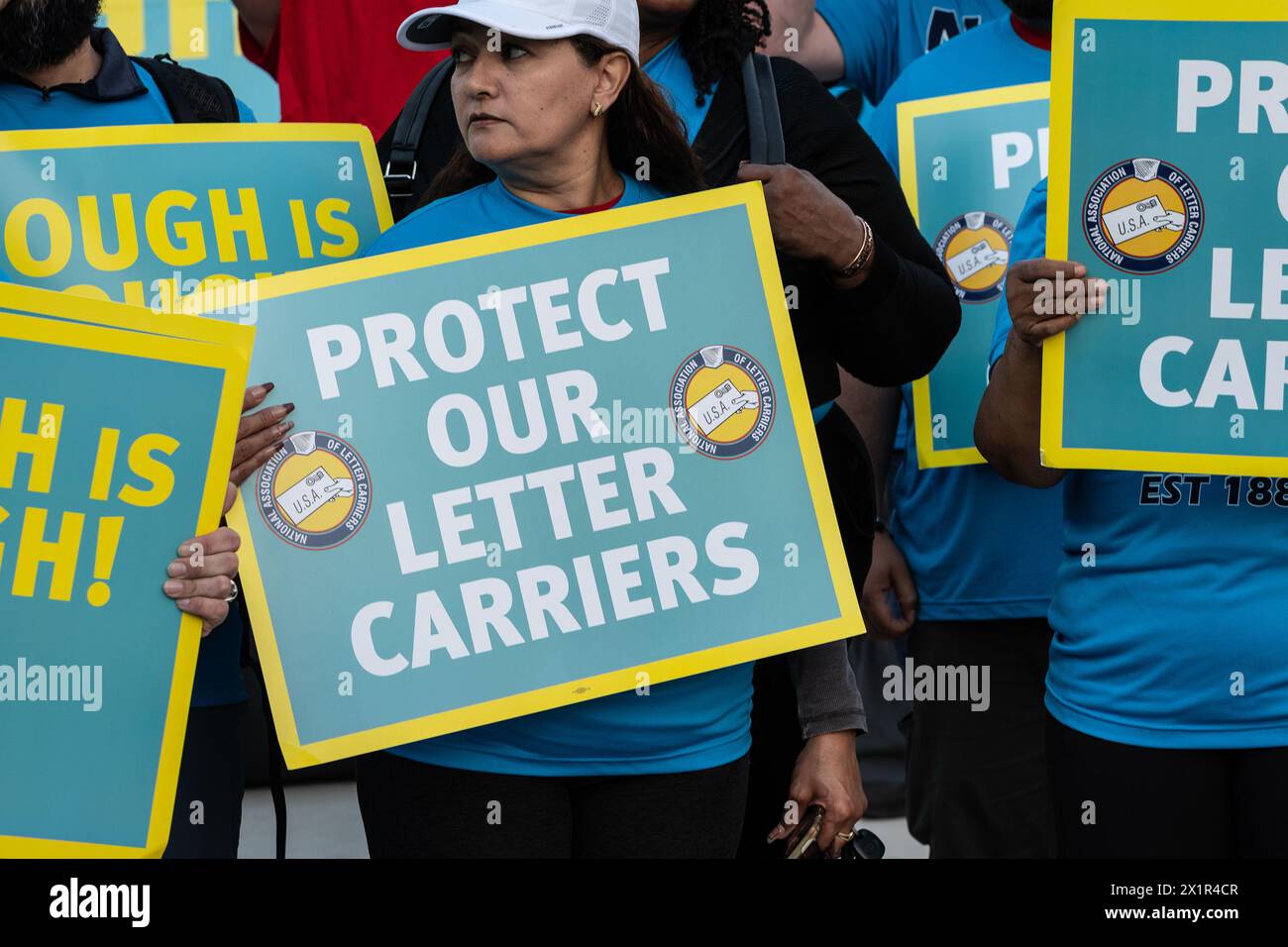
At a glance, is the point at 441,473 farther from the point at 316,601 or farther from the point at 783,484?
the point at 783,484

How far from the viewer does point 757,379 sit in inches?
95.3

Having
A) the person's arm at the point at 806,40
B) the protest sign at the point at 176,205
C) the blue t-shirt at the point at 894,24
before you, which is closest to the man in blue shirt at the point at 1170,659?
the protest sign at the point at 176,205

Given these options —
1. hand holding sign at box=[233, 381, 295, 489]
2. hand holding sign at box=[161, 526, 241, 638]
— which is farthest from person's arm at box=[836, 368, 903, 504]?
hand holding sign at box=[161, 526, 241, 638]

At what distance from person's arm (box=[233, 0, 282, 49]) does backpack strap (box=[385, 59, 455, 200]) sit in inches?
47.3

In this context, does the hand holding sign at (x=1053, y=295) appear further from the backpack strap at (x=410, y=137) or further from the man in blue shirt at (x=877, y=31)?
the man in blue shirt at (x=877, y=31)

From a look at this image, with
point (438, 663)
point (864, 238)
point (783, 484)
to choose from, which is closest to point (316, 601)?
point (438, 663)

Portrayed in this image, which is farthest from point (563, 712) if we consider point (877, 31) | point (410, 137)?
point (877, 31)

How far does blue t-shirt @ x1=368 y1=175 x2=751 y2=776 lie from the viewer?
2.34 meters

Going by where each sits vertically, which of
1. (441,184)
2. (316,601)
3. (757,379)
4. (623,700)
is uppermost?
(441,184)

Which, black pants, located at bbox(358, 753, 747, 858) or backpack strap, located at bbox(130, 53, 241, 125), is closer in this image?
black pants, located at bbox(358, 753, 747, 858)

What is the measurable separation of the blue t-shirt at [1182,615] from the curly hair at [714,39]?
2.89 ft

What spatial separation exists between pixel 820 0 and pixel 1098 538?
1791mm

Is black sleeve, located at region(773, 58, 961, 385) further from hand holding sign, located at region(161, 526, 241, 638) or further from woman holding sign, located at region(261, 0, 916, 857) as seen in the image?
hand holding sign, located at region(161, 526, 241, 638)

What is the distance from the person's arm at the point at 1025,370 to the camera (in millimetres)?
2404
